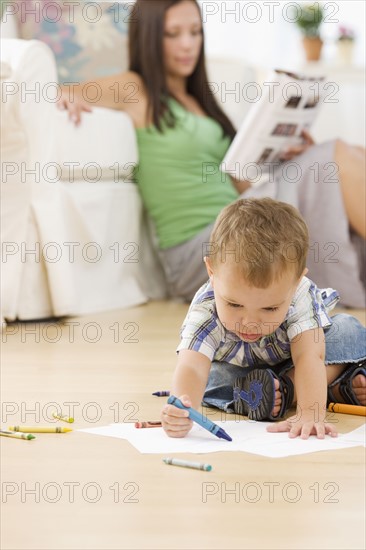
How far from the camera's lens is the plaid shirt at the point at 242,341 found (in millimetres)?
1264

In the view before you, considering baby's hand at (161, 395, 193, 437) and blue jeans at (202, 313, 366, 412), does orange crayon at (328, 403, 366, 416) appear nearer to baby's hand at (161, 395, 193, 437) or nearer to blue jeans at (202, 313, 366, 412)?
blue jeans at (202, 313, 366, 412)

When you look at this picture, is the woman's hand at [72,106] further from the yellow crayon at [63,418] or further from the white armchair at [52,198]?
the yellow crayon at [63,418]

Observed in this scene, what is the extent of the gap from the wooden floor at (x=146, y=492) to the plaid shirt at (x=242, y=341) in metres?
0.09

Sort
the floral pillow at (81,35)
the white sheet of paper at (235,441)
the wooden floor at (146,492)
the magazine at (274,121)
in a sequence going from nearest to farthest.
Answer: the wooden floor at (146,492)
the white sheet of paper at (235,441)
the magazine at (274,121)
the floral pillow at (81,35)

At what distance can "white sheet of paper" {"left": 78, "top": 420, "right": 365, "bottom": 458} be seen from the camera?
3.64 feet

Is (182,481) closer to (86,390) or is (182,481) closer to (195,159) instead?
(86,390)

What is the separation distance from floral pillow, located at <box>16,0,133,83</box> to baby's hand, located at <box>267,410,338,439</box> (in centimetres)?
185

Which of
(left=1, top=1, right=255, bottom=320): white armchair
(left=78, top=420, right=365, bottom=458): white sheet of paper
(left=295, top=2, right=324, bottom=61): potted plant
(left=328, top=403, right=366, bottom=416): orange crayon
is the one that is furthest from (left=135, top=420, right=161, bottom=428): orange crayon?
(left=295, top=2, right=324, bottom=61): potted plant

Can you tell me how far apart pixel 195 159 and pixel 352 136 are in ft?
2.27

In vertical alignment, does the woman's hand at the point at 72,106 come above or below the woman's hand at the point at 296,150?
above

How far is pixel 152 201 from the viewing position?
2.62 m

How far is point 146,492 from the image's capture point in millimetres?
964

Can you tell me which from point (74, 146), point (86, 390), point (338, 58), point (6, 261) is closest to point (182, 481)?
point (86, 390)

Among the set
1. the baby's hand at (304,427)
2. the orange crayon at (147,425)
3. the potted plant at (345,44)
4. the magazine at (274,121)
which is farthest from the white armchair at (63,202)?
the potted plant at (345,44)
